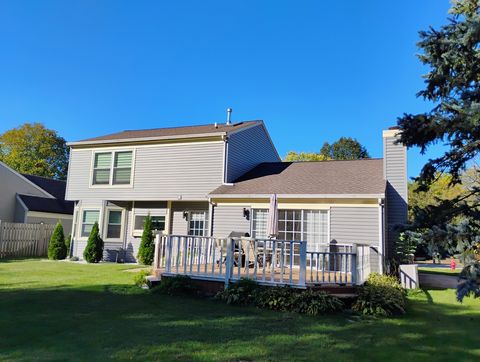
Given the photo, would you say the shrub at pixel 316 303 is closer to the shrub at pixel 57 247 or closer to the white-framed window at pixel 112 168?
the white-framed window at pixel 112 168

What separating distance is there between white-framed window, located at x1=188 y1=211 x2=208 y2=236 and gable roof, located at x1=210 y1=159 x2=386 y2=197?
1849 mm

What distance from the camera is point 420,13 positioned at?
10.2 meters

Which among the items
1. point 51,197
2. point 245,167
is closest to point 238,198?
point 245,167

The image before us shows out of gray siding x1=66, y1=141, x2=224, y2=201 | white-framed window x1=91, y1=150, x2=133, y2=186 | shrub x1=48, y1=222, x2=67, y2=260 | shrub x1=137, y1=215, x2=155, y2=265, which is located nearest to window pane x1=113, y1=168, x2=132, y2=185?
white-framed window x1=91, y1=150, x2=133, y2=186

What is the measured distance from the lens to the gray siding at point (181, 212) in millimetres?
14802

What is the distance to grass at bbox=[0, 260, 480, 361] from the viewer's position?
15.0 ft

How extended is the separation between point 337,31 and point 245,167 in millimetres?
7788

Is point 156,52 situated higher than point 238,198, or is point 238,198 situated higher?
point 156,52

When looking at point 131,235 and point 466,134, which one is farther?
point 131,235

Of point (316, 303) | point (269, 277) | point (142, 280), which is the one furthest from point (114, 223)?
point (316, 303)

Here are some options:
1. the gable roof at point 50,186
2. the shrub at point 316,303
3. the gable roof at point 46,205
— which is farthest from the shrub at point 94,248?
the gable roof at point 50,186

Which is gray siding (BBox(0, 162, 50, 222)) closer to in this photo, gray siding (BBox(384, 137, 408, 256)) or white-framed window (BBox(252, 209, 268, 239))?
white-framed window (BBox(252, 209, 268, 239))

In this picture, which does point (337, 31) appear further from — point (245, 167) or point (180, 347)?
point (180, 347)

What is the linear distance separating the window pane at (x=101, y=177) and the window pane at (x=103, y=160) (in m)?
0.28
